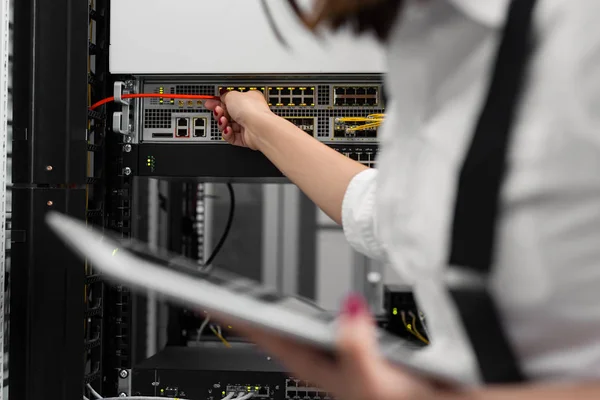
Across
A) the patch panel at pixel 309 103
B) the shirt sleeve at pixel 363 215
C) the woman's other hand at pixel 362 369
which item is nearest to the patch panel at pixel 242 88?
the patch panel at pixel 309 103

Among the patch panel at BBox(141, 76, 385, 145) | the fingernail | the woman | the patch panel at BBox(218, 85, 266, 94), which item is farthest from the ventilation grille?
the fingernail

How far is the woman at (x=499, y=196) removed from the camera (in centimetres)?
36

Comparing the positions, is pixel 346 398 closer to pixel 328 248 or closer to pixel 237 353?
pixel 237 353

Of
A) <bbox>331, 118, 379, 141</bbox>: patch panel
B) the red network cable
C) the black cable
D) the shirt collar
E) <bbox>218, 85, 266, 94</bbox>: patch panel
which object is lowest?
the black cable

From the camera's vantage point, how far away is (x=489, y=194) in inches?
15.2

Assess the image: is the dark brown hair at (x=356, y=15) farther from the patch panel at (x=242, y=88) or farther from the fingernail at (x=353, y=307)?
the patch panel at (x=242, y=88)

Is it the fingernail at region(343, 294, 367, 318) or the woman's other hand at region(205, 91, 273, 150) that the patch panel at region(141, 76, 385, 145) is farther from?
the fingernail at region(343, 294, 367, 318)

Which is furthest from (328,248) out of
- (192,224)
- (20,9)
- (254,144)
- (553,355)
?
(553,355)

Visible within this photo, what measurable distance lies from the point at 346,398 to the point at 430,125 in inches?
10.2

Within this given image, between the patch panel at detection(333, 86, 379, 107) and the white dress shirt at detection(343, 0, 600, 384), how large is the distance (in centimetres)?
56

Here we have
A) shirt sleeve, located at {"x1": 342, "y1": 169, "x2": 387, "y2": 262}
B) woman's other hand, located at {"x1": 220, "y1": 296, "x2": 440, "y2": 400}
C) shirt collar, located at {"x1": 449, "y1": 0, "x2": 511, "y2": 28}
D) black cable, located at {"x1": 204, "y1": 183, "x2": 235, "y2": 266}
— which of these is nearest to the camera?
woman's other hand, located at {"x1": 220, "y1": 296, "x2": 440, "y2": 400}

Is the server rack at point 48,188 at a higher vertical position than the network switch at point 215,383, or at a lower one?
Result: higher

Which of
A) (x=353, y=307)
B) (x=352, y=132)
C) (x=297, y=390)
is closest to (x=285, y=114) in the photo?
(x=352, y=132)

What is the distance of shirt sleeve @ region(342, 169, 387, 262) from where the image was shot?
72 cm
